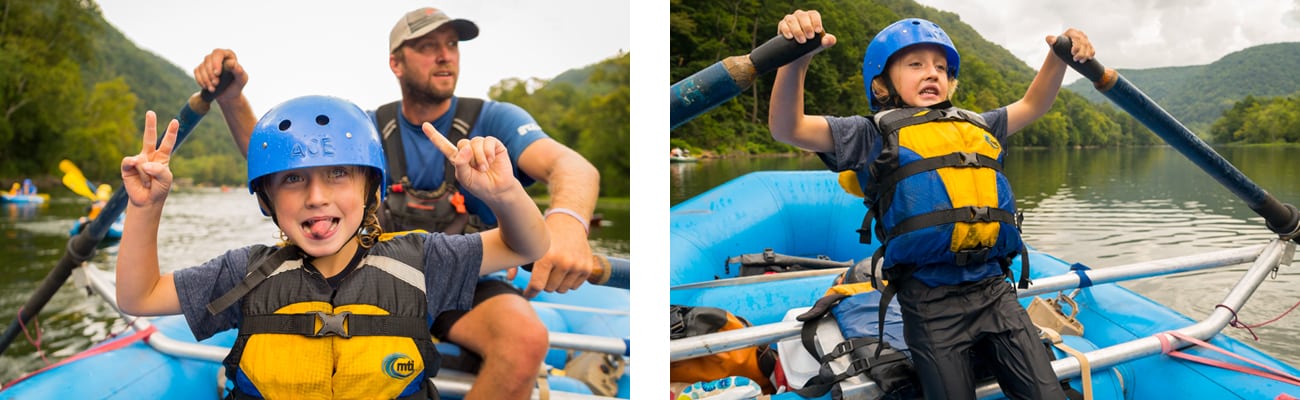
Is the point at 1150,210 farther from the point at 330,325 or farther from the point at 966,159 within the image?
the point at 330,325

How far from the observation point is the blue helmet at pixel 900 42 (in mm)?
1372

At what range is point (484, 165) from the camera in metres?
0.99

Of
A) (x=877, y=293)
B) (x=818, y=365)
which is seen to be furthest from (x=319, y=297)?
(x=877, y=293)

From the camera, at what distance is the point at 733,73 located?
1.18m

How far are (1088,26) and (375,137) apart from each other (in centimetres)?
162

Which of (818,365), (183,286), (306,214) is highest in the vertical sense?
(306,214)

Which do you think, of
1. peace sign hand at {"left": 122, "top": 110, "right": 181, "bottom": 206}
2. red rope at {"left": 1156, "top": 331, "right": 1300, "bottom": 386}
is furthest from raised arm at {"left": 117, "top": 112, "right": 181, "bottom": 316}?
red rope at {"left": 1156, "top": 331, "right": 1300, "bottom": 386}

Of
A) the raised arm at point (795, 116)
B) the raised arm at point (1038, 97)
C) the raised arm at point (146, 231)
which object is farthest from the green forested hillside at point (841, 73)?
the raised arm at point (146, 231)

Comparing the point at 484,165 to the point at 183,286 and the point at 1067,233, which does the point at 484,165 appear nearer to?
the point at 183,286

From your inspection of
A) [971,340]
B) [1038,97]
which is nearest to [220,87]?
[971,340]

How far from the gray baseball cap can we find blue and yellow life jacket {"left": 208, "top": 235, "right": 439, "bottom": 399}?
0.85m

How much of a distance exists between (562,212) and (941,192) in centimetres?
75

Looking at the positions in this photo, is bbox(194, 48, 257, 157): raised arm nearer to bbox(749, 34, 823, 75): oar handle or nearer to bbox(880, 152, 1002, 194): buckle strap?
bbox(749, 34, 823, 75): oar handle

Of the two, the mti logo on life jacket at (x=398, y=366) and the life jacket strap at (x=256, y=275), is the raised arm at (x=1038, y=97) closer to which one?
the mti logo on life jacket at (x=398, y=366)
